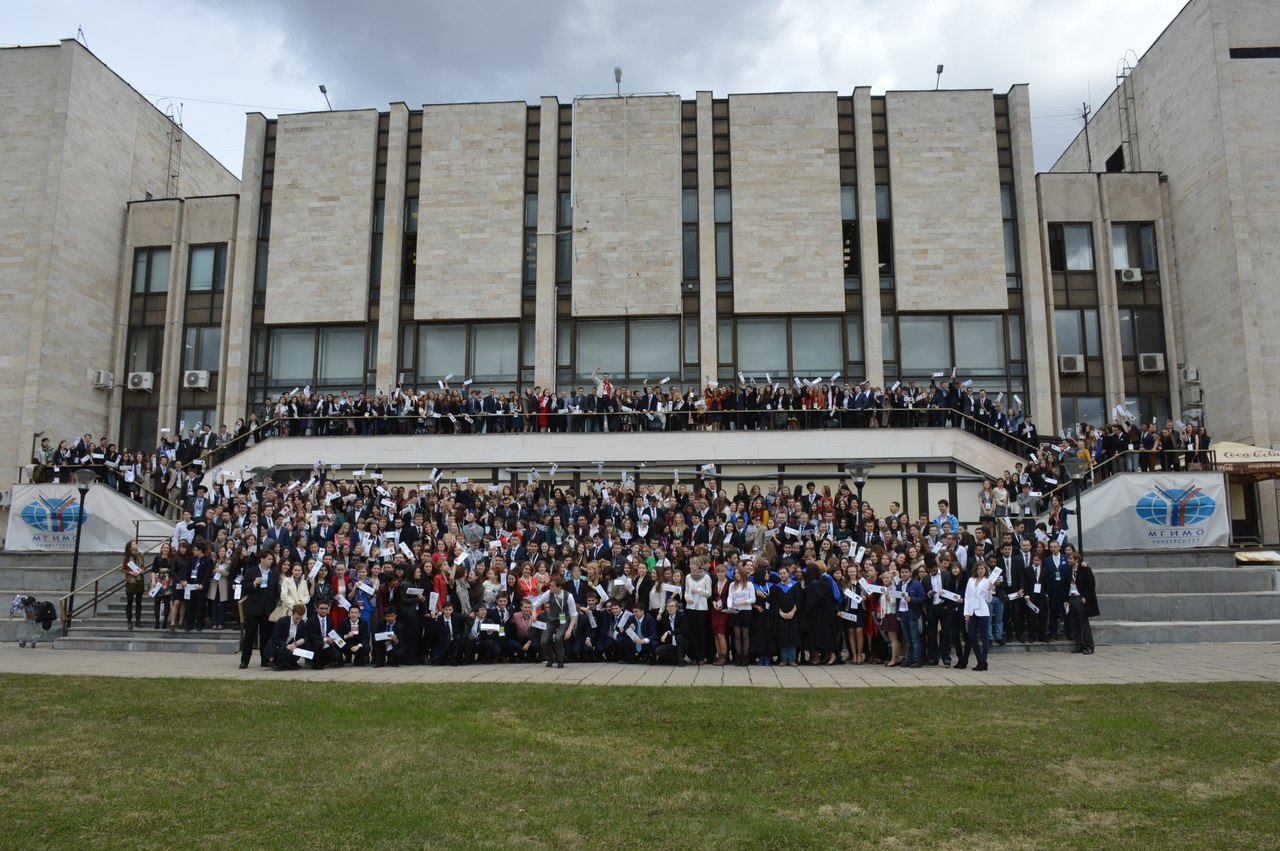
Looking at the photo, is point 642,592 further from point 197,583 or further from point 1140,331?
point 1140,331

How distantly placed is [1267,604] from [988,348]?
1635 centimetres

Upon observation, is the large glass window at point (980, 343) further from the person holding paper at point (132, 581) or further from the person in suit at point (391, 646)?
the person holding paper at point (132, 581)

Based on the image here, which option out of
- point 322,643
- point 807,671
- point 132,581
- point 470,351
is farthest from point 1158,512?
point 470,351

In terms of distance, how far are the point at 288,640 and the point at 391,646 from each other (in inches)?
66.2

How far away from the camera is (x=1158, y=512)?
22078 millimetres

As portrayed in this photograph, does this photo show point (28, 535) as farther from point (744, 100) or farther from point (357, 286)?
point (744, 100)

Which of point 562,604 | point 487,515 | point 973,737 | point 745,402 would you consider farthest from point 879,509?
point 973,737

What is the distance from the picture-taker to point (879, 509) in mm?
28688

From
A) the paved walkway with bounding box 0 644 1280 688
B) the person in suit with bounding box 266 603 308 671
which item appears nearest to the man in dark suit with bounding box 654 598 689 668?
the paved walkway with bounding box 0 644 1280 688

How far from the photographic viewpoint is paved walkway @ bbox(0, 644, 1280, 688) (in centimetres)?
1354

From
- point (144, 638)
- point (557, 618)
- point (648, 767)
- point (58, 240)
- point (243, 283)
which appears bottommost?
point (648, 767)

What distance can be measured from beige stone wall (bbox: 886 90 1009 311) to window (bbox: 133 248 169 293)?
28.6 meters

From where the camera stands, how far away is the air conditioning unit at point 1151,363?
33594 mm

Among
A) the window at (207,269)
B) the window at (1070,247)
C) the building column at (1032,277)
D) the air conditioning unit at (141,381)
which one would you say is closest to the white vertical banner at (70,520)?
the air conditioning unit at (141,381)
